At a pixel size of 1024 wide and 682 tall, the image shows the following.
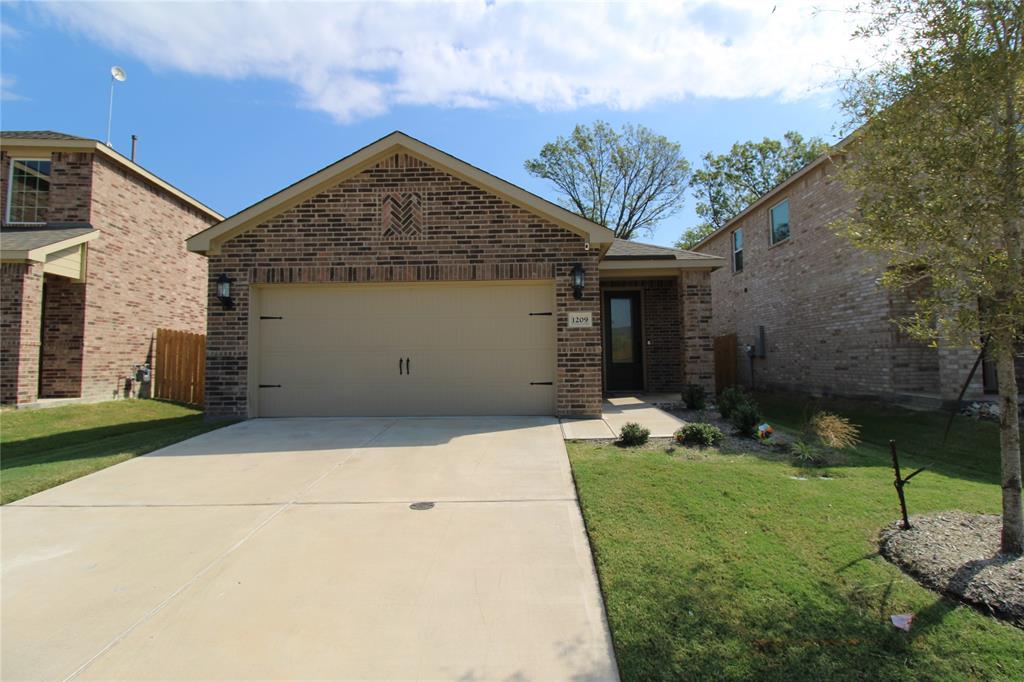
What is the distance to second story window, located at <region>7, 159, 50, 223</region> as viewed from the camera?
40.9 feet

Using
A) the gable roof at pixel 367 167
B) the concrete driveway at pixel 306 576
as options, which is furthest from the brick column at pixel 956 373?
the concrete driveway at pixel 306 576

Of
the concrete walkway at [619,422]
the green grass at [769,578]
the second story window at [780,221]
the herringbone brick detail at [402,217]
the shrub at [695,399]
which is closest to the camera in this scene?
the green grass at [769,578]

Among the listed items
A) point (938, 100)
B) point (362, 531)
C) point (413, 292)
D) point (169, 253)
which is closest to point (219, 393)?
point (413, 292)

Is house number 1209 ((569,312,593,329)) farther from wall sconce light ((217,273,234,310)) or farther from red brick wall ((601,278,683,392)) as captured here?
wall sconce light ((217,273,234,310))

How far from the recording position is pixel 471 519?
400 centimetres

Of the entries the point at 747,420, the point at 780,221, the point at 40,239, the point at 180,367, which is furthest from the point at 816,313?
the point at 40,239

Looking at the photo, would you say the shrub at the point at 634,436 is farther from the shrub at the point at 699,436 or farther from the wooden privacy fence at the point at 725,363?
the wooden privacy fence at the point at 725,363

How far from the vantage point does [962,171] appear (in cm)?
309

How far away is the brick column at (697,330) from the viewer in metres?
10.7

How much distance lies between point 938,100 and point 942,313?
53.7 inches

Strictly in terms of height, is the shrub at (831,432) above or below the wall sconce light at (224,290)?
below

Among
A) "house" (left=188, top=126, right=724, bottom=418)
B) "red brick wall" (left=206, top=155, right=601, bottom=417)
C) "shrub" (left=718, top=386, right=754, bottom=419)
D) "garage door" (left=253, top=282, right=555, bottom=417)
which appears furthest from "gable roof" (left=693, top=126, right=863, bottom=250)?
"garage door" (left=253, top=282, right=555, bottom=417)

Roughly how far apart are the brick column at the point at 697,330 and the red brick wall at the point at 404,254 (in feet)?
11.3

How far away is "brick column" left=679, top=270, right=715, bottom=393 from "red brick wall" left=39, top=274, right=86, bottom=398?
532 inches
